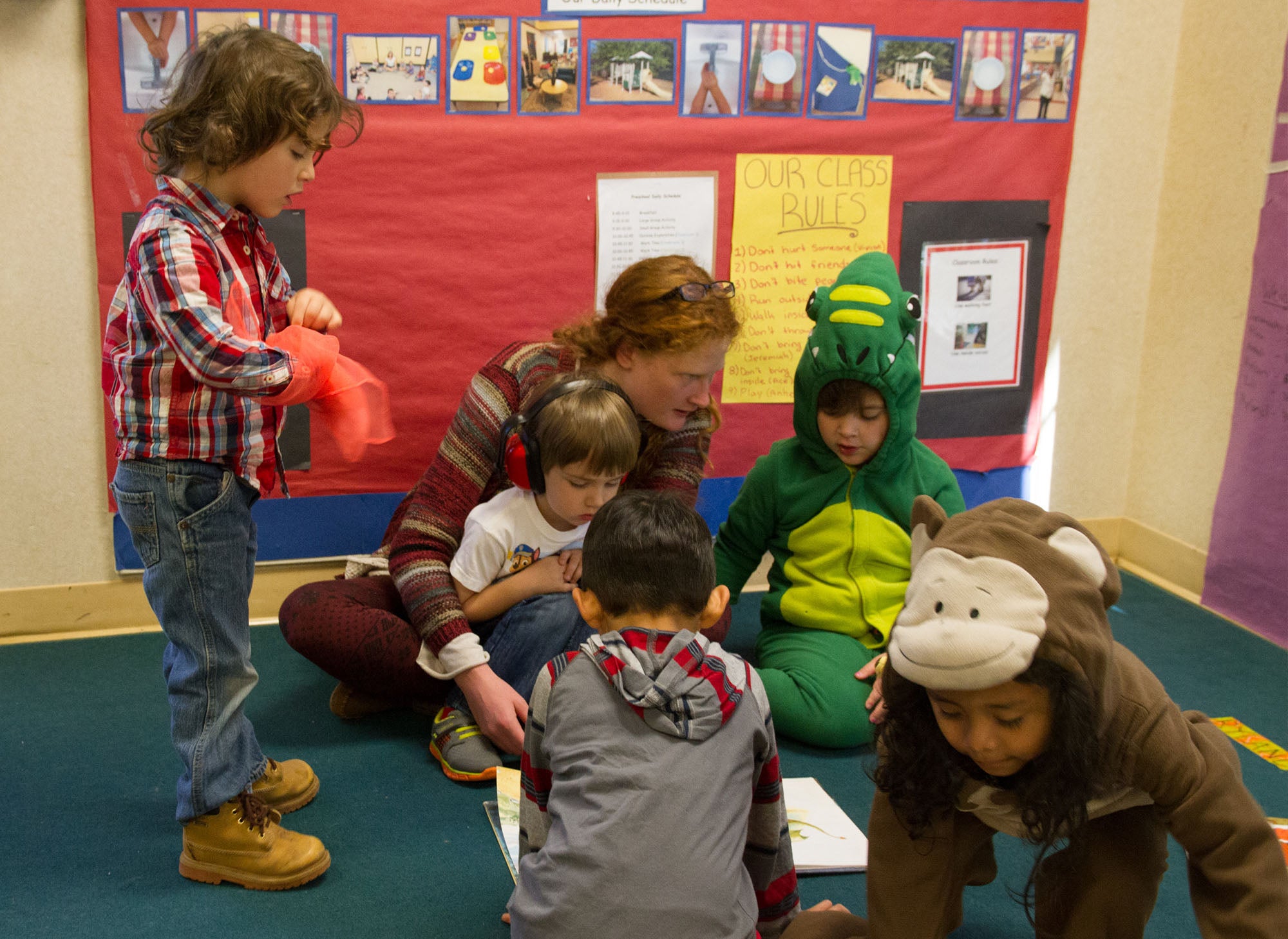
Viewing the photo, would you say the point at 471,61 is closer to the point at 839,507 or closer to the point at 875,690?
the point at 839,507

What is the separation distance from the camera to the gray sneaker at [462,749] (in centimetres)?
196

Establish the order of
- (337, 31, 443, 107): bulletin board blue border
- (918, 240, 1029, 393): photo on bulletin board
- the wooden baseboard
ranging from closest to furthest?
(337, 31, 443, 107): bulletin board blue border → the wooden baseboard → (918, 240, 1029, 393): photo on bulletin board

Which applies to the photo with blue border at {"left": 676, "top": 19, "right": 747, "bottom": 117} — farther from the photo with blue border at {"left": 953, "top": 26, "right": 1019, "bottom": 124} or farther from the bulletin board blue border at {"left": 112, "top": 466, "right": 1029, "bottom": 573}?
the bulletin board blue border at {"left": 112, "top": 466, "right": 1029, "bottom": 573}

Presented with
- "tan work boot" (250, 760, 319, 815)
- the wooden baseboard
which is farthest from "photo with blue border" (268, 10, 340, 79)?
"tan work boot" (250, 760, 319, 815)

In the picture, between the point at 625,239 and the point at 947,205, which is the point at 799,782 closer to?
the point at 625,239

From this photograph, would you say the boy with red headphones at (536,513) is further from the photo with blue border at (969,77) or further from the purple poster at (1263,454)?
the purple poster at (1263,454)

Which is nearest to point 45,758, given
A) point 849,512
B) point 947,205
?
point 849,512

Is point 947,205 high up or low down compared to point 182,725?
up

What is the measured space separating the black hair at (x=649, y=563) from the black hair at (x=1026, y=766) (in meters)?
0.24

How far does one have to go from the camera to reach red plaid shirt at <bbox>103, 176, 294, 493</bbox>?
4.76 feet

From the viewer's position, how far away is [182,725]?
1629mm


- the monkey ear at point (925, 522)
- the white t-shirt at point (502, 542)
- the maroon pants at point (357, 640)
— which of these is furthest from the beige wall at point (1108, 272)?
the monkey ear at point (925, 522)

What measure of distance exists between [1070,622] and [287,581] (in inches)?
73.0

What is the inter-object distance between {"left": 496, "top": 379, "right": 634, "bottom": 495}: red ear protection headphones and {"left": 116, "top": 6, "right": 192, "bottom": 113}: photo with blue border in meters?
0.94
